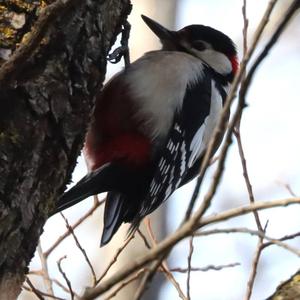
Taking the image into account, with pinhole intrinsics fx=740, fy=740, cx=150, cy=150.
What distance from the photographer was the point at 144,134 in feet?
10.4

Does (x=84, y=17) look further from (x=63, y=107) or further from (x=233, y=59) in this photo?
A: (x=233, y=59)

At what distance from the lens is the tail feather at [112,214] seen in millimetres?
2980

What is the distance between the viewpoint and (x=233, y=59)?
3.99 m

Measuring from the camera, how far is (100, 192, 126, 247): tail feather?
9.78 ft

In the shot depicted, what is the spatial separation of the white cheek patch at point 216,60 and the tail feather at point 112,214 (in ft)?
3.51

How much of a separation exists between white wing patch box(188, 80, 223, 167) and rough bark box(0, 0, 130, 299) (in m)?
1.20

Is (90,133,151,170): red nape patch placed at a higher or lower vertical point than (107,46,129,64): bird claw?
lower

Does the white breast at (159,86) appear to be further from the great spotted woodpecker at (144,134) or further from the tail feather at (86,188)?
the tail feather at (86,188)

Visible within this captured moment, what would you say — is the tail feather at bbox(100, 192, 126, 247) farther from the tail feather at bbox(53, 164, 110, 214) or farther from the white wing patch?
the white wing patch

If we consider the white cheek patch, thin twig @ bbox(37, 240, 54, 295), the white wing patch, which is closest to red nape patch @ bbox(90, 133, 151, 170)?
the white wing patch

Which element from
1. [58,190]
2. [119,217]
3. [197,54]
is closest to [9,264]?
[58,190]

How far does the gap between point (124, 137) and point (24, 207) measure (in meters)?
1.37

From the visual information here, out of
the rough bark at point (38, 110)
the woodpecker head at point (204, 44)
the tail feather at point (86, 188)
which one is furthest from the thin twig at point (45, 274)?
the woodpecker head at point (204, 44)

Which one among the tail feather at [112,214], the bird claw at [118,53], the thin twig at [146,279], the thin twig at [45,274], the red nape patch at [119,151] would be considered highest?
the bird claw at [118,53]
